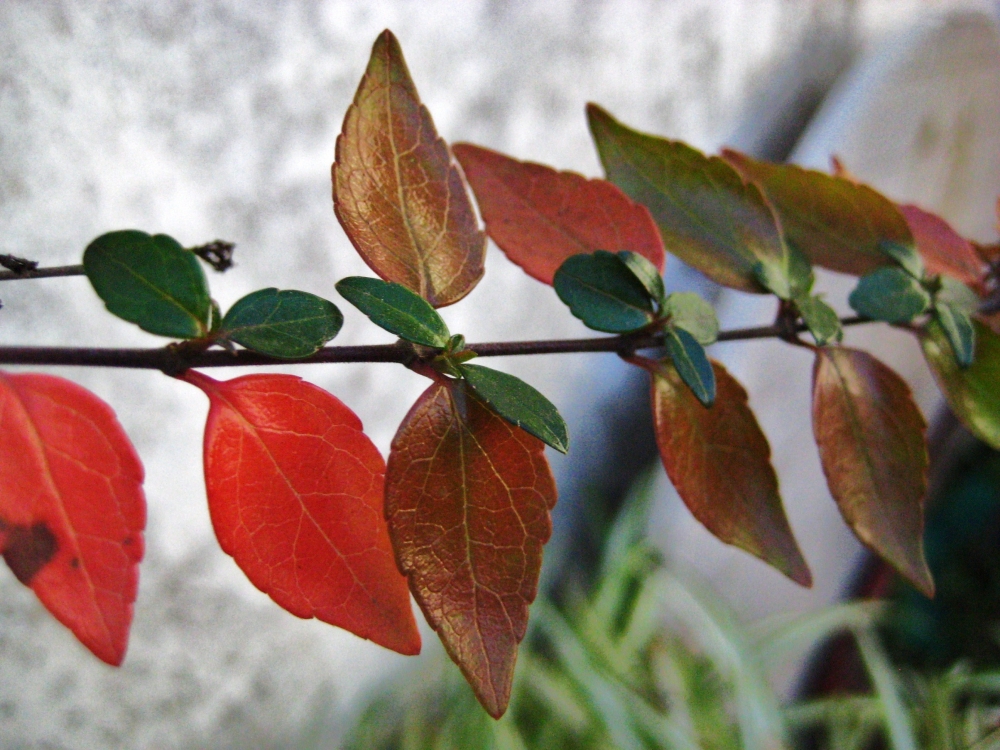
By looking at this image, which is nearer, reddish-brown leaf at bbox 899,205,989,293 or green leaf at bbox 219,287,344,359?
green leaf at bbox 219,287,344,359

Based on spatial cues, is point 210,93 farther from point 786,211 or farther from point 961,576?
point 961,576

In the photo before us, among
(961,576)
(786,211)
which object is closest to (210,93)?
(786,211)

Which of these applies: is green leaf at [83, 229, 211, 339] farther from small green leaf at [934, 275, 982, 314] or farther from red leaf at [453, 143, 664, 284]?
small green leaf at [934, 275, 982, 314]

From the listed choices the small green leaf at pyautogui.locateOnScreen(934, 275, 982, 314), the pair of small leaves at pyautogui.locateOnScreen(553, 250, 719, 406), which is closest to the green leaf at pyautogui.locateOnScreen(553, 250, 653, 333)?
the pair of small leaves at pyautogui.locateOnScreen(553, 250, 719, 406)

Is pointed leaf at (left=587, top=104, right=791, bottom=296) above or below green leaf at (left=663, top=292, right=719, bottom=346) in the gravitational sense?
above

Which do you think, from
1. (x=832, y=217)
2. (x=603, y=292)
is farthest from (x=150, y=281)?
(x=832, y=217)
